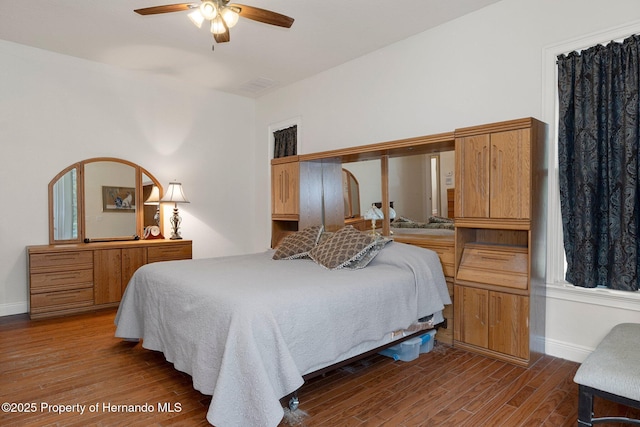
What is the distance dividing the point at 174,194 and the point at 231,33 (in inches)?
88.4

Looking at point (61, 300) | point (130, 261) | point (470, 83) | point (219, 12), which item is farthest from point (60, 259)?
point (470, 83)

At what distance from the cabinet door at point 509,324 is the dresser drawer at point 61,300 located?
13.5 ft

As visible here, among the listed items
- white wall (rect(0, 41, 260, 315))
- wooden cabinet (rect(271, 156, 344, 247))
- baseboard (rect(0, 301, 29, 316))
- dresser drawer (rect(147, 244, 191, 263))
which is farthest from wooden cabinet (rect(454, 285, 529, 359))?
baseboard (rect(0, 301, 29, 316))

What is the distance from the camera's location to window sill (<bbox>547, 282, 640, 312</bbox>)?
2.59m

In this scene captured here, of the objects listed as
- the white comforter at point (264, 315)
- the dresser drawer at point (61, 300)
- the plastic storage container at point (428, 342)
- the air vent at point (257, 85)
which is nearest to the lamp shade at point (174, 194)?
the dresser drawer at point (61, 300)

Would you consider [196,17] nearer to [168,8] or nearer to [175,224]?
[168,8]

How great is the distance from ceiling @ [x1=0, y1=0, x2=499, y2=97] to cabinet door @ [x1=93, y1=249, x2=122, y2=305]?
90.4 inches

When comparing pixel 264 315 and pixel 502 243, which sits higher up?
pixel 502 243

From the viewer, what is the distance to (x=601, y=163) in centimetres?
268

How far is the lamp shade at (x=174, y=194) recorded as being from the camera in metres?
5.01

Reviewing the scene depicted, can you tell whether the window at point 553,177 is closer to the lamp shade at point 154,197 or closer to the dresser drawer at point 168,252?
the dresser drawer at point 168,252

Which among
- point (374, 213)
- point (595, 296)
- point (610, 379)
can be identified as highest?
point (374, 213)

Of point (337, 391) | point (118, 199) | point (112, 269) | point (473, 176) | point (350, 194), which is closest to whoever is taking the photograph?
point (337, 391)

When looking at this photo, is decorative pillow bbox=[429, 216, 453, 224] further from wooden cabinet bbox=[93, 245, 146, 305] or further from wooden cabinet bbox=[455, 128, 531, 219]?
wooden cabinet bbox=[93, 245, 146, 305]
